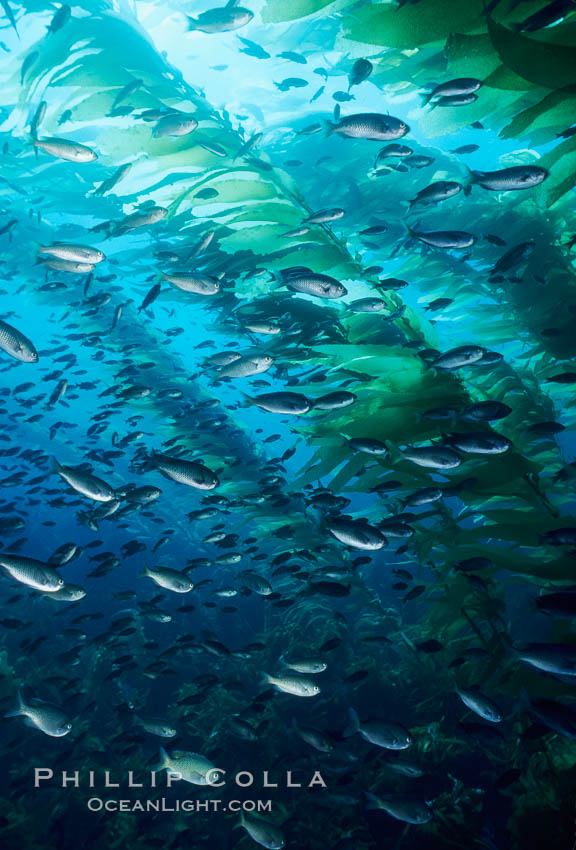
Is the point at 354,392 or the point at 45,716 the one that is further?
the point at 45,716

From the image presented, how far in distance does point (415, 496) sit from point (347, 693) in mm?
5219

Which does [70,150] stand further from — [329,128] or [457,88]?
[457,88]

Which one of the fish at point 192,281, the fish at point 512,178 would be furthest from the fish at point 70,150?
the fish at point 512,178

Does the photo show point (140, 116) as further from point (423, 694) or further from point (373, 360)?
point (423, 694)

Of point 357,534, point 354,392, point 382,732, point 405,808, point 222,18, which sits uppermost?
point 222,18

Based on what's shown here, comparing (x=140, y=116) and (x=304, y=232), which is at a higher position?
(x=140, y=116)

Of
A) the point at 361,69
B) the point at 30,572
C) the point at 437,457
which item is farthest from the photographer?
the point at 361,69

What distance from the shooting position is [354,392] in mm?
3990

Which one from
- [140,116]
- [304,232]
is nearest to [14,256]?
[140,116]

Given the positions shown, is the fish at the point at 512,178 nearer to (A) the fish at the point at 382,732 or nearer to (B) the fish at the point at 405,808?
(A) the fish at the point at 382,732

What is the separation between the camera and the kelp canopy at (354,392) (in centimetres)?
311

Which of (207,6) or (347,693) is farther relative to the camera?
(207,6)

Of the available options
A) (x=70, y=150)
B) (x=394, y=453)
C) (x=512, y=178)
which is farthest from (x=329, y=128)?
(x=394, y=453)

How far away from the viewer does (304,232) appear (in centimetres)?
430
